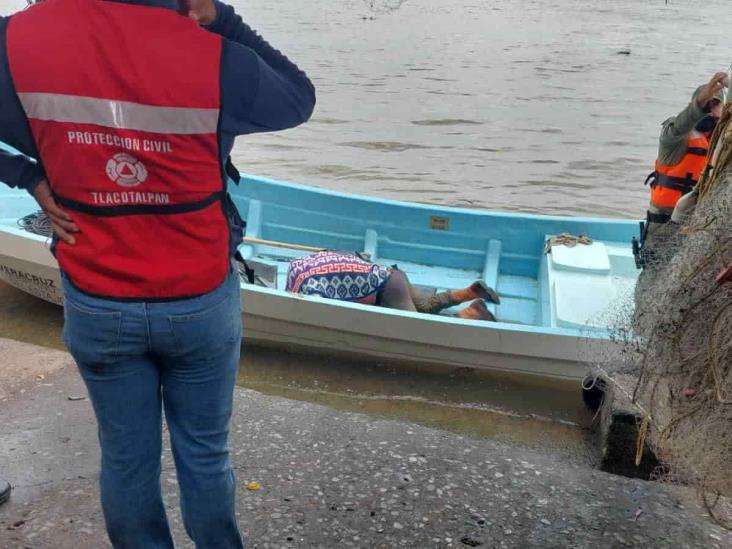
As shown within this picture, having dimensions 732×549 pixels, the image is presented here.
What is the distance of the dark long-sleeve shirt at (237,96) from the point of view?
1.59m

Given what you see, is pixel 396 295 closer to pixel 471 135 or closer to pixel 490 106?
pixel 471 135

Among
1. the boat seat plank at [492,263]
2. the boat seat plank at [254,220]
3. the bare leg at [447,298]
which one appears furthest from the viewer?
the boat seat plank at [254,220]

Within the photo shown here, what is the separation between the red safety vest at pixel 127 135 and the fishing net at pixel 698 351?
1225mm

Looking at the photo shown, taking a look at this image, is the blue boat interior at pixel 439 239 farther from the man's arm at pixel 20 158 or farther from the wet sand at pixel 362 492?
the man's arm at pixel 20 158

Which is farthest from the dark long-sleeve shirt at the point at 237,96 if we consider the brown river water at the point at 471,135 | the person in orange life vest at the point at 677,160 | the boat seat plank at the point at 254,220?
the boat seat plank at the point at 254,220

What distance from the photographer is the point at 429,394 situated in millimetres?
5457

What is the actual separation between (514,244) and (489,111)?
33.0 feet

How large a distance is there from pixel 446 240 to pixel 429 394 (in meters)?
1.73

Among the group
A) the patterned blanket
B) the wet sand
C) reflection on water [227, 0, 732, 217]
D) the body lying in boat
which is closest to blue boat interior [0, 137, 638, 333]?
the body lying in boat

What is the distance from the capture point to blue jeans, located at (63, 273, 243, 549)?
1714 mm

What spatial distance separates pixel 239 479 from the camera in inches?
116

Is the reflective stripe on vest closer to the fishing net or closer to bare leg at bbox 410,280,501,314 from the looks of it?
bare leg at bbox 410,280,501,314

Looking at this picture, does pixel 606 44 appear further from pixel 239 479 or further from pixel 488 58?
pixel 239 479

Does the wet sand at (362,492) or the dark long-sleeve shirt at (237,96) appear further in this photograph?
the wet sand at (362,492)
